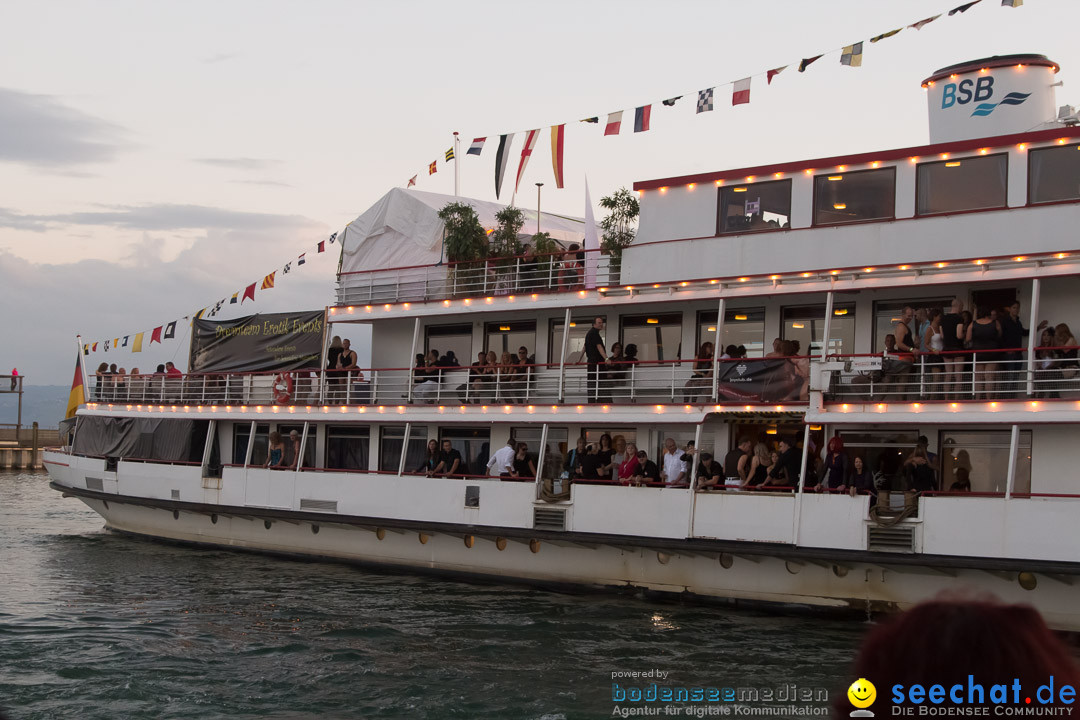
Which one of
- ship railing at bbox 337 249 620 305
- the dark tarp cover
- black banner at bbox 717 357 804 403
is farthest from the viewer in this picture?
the dark tarp cover

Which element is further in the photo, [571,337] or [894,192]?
[571,337]

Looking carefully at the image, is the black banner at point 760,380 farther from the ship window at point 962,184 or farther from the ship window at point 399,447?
the ship window at point 399,447

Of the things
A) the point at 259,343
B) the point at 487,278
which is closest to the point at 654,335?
the point at 487,278

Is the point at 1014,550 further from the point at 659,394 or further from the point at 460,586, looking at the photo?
the point at 460,586

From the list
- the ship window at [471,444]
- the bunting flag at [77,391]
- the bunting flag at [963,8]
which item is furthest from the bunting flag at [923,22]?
the bunting flag at [77,391]

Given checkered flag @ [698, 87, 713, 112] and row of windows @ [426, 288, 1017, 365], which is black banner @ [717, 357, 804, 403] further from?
checkered flag @ [698, 87, 713, 112]

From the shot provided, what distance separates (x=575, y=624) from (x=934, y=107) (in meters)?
11.2

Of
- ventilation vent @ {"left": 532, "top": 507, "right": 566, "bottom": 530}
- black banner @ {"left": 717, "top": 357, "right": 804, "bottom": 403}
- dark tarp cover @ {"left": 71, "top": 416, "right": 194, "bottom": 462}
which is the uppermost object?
black banner @ {"left": 717, "top": 357, "right": 804, "bottom": 403}

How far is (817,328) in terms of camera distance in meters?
18.1

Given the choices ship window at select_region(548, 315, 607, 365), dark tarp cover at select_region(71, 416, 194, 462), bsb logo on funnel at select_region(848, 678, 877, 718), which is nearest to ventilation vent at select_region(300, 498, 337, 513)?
dark tarp cover at select_region(71, 416, 194, 462)

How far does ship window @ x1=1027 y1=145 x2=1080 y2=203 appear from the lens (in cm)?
1581

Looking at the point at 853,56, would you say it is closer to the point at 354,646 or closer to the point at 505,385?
the point at 505,385

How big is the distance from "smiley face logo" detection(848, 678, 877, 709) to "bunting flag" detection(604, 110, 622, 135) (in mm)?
18529

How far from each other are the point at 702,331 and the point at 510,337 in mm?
3992
